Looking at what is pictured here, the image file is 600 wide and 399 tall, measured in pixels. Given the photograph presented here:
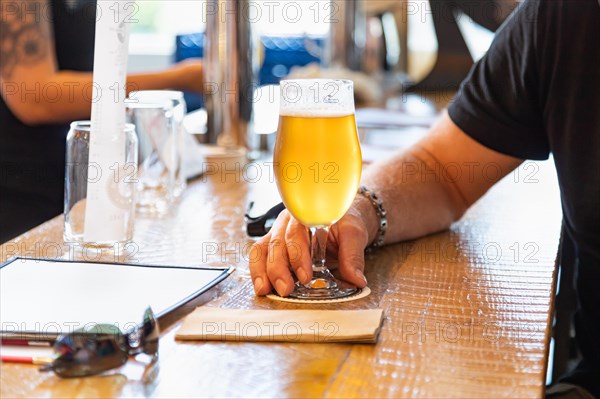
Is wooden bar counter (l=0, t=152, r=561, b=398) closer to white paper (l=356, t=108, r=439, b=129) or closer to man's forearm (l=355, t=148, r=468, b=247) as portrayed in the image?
man's forearm (l=355, t=148, r=468, b=247)

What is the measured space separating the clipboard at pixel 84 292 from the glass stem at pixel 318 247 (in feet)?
0.30

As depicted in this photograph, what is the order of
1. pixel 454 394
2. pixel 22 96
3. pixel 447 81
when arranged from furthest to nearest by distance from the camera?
pixel 447 81 < pixel 22 96 < pixel 454 394

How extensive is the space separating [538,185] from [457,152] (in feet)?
1.05

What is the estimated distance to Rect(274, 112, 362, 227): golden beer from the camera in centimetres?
91

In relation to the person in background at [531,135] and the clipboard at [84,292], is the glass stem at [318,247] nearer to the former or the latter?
the clipboard at [84,292]

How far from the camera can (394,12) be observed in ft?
13.8

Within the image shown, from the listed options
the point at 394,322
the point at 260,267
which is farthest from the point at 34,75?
the point at 394,322

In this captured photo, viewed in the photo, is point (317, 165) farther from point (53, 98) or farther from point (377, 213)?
point (53, 98)

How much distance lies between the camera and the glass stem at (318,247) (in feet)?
3.14

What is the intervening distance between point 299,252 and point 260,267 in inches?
1.7

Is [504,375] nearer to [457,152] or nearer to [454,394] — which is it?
[454,394]

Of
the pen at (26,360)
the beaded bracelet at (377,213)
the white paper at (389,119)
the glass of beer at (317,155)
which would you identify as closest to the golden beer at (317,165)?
the glass of beer at (317,155)

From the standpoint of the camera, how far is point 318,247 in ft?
3.16

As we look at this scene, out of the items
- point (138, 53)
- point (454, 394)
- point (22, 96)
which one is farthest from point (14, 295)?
point (138, 53)
